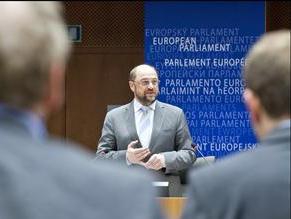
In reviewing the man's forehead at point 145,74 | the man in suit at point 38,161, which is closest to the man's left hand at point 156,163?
the man's forehead at point 145,74

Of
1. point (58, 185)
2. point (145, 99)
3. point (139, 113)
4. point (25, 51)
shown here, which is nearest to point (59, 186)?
point (58, 185)

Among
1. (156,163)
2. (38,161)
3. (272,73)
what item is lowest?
(156,163)

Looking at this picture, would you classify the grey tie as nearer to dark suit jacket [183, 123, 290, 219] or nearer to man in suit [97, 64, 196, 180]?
man in suit [97, 64, 196, 180]

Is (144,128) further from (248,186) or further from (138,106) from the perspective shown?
(248,186)

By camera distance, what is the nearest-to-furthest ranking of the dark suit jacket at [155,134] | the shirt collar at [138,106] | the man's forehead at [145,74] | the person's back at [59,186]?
the person's back at [59,186]
the dark suit jacket at [155,134]
the shirt collar at [138,106]
the man's forehead at [145,74]

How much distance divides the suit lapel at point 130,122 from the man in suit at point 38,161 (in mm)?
4090

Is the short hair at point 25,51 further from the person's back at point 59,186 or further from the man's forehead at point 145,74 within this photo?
the man's forehead at point 145,74

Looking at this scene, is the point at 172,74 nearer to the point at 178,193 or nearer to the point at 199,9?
the point at 199,9

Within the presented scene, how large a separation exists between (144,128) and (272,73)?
3.72 m

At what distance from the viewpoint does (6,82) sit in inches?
48.1

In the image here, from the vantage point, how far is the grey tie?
5.37 metres

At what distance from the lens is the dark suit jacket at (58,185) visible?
1186mm

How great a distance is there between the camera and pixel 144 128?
17.8 feet

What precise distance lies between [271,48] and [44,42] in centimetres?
66
